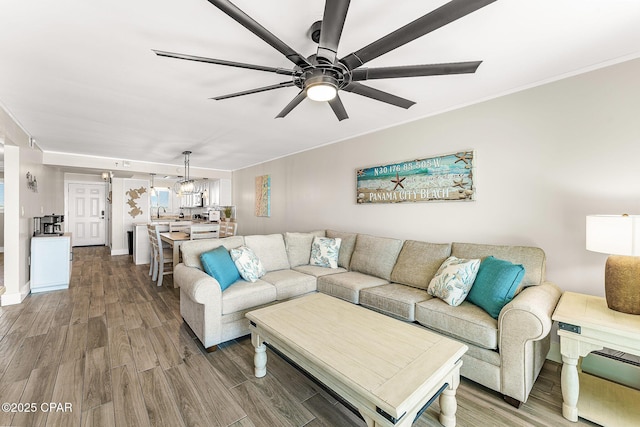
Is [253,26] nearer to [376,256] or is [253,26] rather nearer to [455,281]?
[455,281]

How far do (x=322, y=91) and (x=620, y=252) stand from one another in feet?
6.60

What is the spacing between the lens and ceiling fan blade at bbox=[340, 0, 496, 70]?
1.08m

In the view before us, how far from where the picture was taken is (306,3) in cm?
148

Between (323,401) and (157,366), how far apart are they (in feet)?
4.45

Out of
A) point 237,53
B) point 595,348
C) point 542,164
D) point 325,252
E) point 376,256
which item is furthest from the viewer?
point 325,252

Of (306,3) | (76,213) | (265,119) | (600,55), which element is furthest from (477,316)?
(76,213)

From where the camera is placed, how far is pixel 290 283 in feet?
9.59

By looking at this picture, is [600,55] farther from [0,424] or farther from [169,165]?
[169,165]

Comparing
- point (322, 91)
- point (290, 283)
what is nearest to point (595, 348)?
point (322, 91)

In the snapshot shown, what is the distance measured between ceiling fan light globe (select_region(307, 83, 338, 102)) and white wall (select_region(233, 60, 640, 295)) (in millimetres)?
1800

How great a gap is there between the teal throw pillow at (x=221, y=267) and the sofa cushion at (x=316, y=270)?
2.82 ft

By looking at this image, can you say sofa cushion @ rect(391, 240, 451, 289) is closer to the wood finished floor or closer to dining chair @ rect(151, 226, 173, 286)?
the wood finished floor

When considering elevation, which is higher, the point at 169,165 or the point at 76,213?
the point at 169,165

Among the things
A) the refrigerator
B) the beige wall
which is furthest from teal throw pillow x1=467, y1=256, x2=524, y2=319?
the refrigerator
